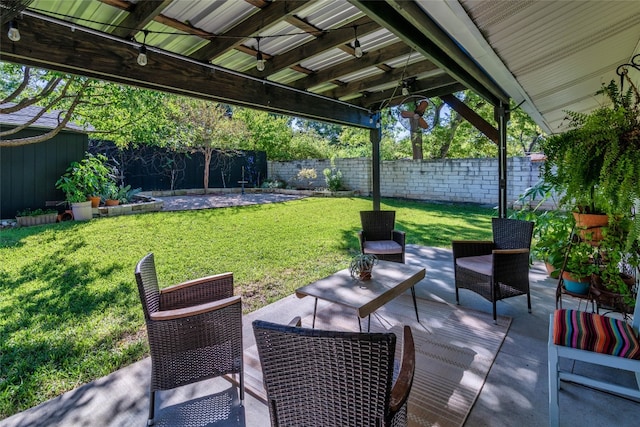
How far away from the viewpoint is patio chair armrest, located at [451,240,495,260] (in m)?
3.41

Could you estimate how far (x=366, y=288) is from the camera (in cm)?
249

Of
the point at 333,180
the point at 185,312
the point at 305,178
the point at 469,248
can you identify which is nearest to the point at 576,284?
the point at 469,248

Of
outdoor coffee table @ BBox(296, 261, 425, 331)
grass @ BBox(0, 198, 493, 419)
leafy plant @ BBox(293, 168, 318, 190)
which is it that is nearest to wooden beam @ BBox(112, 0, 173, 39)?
outdoor coffee table @ BBox(296, 261, 425, 331)

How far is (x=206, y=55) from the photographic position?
2887 mm

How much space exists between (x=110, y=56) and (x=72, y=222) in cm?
582

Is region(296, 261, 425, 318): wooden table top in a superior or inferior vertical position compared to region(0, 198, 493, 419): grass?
superior

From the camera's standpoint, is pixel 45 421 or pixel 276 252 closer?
pixel 45 421

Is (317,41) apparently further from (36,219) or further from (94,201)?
(36,219)

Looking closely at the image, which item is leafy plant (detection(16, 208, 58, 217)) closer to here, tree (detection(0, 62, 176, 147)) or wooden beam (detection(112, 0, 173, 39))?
tree (detection(0, 62, 176, 147))

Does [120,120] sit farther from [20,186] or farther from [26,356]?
[26,356]

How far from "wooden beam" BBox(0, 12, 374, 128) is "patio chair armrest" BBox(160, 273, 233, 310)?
1.73 m

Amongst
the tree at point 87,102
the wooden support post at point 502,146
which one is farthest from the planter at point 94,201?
the wooden support post at point 502,146

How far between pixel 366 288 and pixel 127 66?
100 inches

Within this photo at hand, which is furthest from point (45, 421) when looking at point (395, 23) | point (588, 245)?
point (588, 245)
